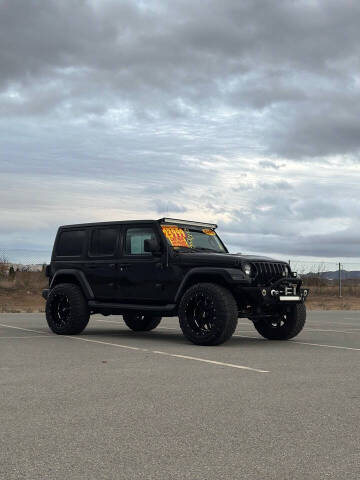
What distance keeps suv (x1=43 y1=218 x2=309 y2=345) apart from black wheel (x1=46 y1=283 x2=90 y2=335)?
19 mm

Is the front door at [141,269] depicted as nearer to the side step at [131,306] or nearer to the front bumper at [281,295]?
the side step at [131,306]

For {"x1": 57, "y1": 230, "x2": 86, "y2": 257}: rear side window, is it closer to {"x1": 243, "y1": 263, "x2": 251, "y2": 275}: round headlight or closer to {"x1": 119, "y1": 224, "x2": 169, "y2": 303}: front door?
{"x1": 119, "y1": 224, "x2": 169, "y2": 303}: front door

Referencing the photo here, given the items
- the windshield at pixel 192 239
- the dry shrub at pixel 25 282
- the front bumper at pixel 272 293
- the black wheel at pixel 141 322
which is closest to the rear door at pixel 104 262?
the windshield at pixel 192 239

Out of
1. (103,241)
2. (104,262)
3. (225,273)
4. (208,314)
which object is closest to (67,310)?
(104,262)

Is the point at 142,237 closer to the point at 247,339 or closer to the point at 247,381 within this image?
the point at 247,339

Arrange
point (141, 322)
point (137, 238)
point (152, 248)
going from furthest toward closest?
point (141, 322)
point (137, 238)
point (152, 248)

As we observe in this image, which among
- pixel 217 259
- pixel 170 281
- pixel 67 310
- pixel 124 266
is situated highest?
pixel 217 259

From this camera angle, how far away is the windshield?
40.4 ft

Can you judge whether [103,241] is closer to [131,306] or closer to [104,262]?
[104,262]

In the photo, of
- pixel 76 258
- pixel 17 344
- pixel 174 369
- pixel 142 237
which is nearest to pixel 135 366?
pixel 174 369

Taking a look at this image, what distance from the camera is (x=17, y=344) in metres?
11.4

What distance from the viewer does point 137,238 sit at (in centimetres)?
1267

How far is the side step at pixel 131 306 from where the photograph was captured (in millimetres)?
11875

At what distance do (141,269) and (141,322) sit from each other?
2420mm
